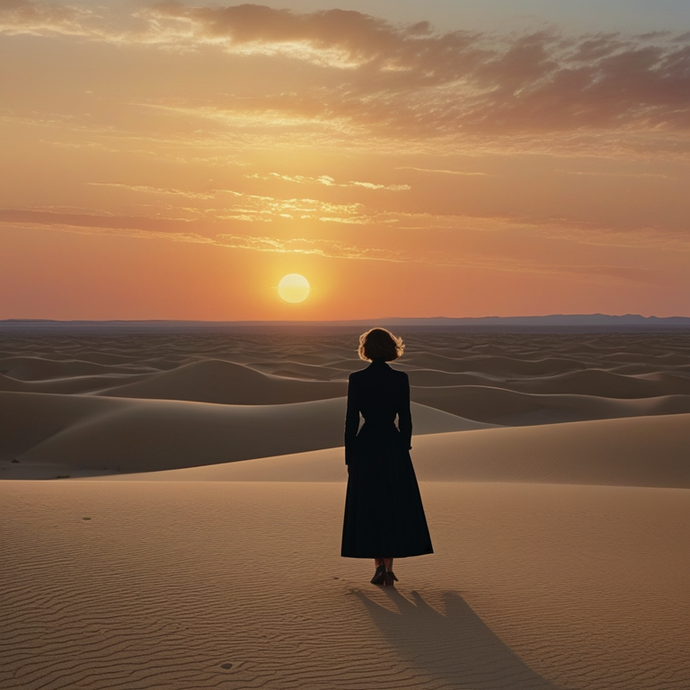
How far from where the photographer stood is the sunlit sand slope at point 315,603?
462 cm

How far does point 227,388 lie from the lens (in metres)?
43.8

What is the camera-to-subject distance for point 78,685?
4289 millimetres

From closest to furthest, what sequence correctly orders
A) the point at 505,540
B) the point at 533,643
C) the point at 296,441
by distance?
the point at 533,643 → the point at 505,540 → the point at 296,441

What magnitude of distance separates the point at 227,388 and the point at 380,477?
125 feet

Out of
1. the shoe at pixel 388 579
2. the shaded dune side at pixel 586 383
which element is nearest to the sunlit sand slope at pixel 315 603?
the shoe at pixel 388 579

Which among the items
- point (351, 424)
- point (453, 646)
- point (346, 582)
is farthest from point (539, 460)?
point (453, 646)

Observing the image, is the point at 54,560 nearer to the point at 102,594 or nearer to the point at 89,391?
the point at 102,594

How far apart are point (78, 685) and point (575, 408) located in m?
36.7

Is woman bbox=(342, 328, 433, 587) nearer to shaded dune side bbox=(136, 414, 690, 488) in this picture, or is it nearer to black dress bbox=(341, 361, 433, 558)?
black dress bbox=(341, 361, 433, 558)

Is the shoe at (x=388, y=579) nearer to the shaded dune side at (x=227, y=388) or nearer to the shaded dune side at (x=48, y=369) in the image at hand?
the shaded dune side at (x=227, y=388)

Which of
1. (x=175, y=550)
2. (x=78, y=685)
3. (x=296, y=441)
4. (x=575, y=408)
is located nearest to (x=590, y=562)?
(x=175, y=550)

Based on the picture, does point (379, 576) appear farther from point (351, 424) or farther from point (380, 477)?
point (351, 424)

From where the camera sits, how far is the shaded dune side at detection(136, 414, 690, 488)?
50.8 ft

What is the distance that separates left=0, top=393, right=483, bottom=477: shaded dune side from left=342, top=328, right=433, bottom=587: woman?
18819 mm
